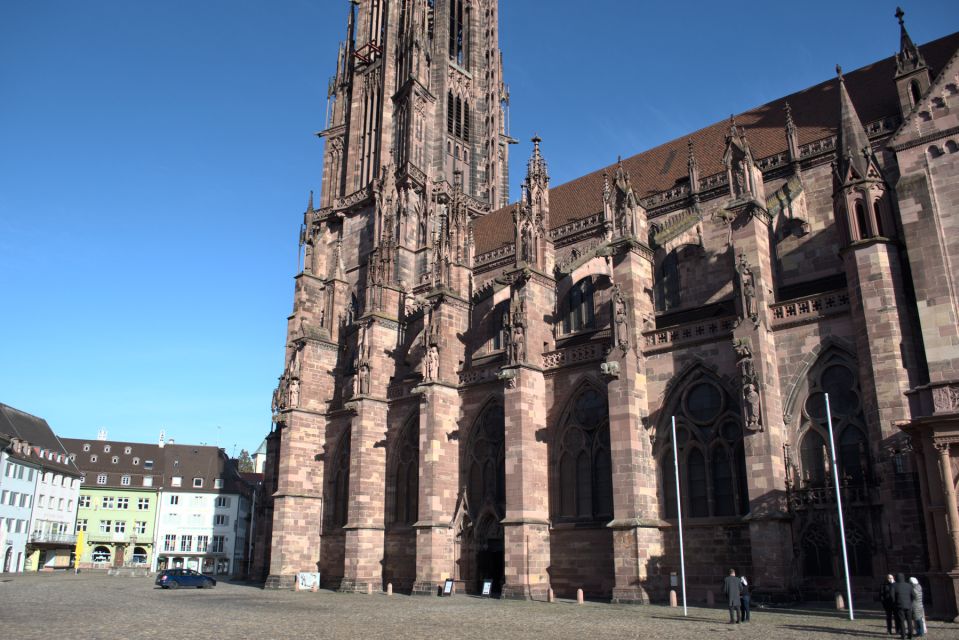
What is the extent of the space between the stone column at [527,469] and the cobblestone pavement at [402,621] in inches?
52.2

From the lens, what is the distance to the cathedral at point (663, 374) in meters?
17.8

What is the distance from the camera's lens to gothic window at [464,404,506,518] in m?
26.8

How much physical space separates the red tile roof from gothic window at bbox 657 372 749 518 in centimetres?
1161

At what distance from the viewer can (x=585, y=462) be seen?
79.4 feet

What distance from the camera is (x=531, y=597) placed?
2272 centimetres

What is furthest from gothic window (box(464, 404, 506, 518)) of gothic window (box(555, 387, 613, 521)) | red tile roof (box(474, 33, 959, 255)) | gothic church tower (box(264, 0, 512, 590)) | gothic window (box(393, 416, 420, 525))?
red tile roof (box(474, 33, 959, 255))

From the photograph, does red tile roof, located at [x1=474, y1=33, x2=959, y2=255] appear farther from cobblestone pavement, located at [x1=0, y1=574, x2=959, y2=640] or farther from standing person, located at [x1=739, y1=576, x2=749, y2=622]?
cobblestone pavement, located at [x1=0, y1=574, x2=959, y2=640]

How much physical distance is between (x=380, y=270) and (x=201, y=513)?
42.1 m

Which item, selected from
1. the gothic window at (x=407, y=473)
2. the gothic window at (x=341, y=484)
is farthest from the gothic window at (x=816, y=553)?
the gothic window at (x=341, y=484)

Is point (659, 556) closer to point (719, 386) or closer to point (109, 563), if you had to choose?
point (719, 386)

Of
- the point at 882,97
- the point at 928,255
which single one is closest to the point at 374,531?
the point at 928,255

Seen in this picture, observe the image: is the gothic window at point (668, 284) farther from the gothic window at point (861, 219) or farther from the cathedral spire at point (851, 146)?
the gothic window at point (861, 219)

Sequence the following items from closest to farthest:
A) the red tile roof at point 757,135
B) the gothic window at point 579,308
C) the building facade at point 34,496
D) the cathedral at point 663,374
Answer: the cathedral at point 663,374 < the red tile roof at point 757,135 < the gothic window at point 579,308 < the building facade at point 34,496

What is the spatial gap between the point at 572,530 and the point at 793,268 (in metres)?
11.2
